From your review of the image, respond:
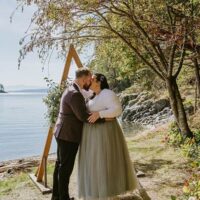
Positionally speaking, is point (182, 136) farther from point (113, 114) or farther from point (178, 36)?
point (113, 114)

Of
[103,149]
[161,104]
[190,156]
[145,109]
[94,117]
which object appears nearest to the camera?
[94,117]

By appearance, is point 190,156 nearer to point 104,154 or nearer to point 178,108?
point 178,108

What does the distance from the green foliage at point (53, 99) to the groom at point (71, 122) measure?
144 centimetres

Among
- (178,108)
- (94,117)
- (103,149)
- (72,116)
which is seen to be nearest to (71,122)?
(72,116)

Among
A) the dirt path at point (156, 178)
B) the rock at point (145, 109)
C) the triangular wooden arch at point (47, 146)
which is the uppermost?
the triangular wooden arch at point (47, 146)

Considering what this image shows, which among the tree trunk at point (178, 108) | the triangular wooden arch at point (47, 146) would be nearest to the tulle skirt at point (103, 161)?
the triangular wooden arch at point (47, 146)

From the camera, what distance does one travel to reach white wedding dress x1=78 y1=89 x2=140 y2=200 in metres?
5.61

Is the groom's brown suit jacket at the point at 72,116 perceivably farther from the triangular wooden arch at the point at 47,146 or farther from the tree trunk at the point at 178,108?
the tree trunk at the point at 178,108

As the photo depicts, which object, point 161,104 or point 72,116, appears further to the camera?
point 161,104

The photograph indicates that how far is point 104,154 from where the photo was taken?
563cm

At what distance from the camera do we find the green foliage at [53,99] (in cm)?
731

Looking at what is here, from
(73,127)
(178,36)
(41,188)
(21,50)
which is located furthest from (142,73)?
(73,127)

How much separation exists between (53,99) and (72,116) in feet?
5.58

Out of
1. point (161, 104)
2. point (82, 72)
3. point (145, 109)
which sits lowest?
point (145, 109)
